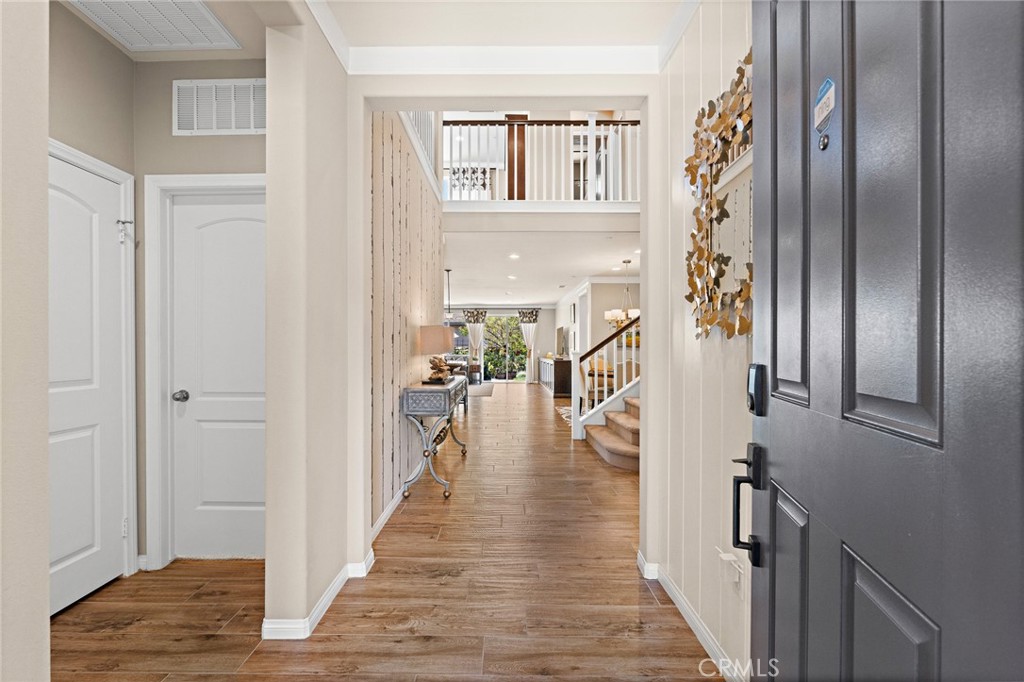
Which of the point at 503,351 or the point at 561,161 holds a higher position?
the point at 561,161

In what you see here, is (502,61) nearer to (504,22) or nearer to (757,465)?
(504,22)

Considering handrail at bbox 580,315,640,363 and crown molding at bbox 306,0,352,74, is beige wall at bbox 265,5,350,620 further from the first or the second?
handrail at bbox 580,315,640,363

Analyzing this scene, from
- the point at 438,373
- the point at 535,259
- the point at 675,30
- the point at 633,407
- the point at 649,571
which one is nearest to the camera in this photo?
the point at 675,30

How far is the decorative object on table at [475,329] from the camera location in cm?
1616

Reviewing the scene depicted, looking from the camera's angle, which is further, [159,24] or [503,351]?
[503,351]

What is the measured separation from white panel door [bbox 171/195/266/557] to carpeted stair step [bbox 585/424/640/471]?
3202 mm

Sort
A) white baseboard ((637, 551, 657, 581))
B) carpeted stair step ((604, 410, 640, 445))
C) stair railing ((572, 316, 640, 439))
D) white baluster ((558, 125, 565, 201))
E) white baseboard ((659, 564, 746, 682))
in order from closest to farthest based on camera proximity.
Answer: white baseboard ((659, 564, 746, 682)) < white baseboard ((637, 551, 657, 581)) < carpeted stair step ((604, 410, 640, 445)) < stair railing ((572, 316, 640, 439)) < white baluster ((558, 125, 565, 201))

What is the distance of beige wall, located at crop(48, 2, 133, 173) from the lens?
2324 mm

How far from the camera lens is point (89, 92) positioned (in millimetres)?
2502

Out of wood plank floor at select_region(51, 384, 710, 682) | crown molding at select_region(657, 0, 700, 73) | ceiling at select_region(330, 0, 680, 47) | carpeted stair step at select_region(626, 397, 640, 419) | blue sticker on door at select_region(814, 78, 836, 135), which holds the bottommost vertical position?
wood plank floor at select_region(51, 384, 710, 682)

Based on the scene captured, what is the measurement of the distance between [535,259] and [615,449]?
4110mm

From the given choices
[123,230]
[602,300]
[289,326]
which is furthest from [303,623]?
[602,300]

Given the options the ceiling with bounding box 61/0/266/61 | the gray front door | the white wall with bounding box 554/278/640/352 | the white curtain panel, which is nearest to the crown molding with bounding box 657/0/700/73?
the gray front door

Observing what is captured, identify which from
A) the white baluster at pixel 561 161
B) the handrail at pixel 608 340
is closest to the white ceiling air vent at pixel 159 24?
the white baluster at pixel 561 161
